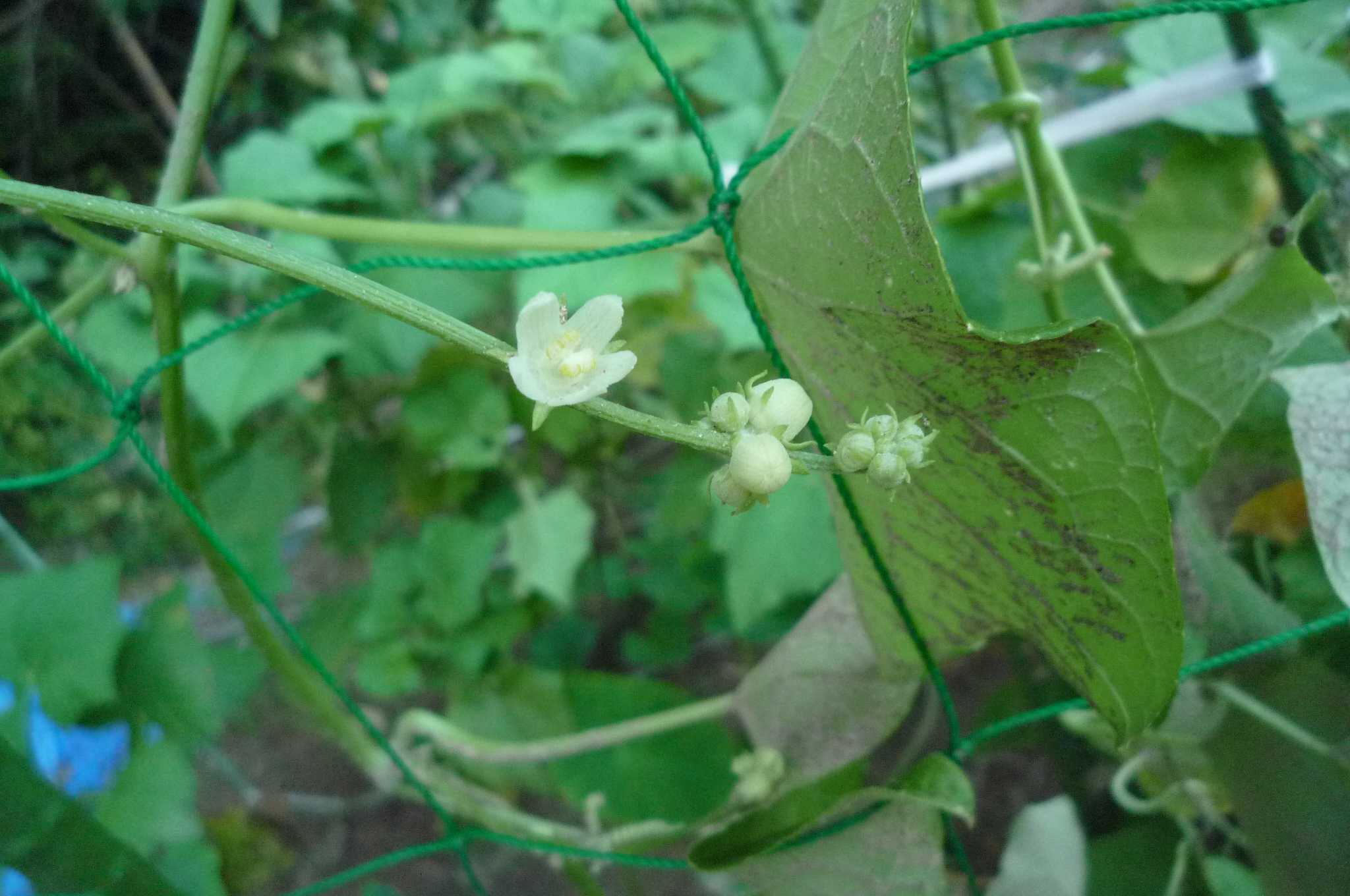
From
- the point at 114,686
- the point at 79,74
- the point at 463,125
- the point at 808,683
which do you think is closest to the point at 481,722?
the point at 114,686

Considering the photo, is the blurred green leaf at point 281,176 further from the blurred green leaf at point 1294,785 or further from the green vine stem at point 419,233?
the blurred green leaf at point 1294,785

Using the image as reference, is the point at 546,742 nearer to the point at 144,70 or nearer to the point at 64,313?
the point at 64,313

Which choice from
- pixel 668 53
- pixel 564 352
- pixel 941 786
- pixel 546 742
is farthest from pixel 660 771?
pixel 668 53

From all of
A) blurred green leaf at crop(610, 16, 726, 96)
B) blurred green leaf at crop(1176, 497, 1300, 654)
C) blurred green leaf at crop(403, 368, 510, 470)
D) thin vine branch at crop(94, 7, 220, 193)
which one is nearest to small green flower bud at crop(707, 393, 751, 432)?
blurred green leaf at crop(1176, 497, 1300, 654)

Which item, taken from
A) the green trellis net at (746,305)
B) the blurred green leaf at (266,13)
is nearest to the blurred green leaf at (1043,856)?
the green trellis net at (746,305)

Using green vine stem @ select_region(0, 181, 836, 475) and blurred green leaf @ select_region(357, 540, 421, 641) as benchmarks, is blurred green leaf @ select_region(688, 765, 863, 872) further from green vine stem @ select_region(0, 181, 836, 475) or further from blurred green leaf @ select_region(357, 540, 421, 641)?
blurred green leaf @ select_region(357, 540, 421, 641)

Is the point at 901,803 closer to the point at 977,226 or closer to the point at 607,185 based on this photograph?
the point at 977,226
